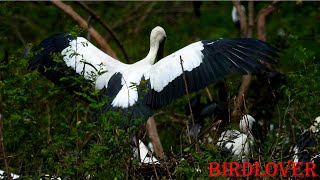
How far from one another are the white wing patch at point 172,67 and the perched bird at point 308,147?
0.90 metres

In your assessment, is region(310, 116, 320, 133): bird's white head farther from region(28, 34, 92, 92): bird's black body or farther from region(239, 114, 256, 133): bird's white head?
region(28, 34, 92, 92): bird's black body

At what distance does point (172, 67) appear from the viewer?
7328 mm

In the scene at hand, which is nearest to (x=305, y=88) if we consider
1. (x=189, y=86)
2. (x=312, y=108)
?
(x=312, y=108)

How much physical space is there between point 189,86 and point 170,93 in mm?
142

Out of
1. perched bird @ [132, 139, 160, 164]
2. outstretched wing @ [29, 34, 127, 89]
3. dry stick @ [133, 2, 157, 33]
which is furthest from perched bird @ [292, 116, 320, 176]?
dry stick @ [133, 2, 157, 33]

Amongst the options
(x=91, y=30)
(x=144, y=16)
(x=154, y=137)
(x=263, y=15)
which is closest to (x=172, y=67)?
(x=154, y=137)

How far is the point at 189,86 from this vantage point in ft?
23.9

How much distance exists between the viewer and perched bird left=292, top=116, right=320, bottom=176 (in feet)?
20.5

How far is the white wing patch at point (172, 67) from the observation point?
731 centimetres

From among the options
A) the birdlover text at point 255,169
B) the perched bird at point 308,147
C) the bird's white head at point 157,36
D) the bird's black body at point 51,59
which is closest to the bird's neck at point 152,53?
the bird's white head at point 157,36

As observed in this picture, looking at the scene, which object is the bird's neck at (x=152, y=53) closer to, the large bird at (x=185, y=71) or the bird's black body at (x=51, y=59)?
the large bird at (x=185, y=71)

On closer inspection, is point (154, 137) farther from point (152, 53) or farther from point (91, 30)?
point (91, 30)

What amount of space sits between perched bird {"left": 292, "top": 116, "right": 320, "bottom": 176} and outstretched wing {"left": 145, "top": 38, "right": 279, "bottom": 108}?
60cm

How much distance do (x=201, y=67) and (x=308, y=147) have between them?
123cm
